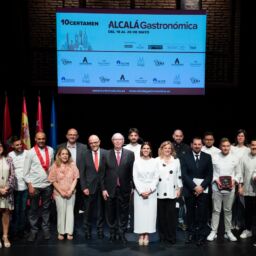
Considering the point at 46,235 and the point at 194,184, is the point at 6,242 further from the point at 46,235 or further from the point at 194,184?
the point at 194,184

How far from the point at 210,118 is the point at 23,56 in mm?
4001

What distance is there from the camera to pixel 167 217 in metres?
5.13

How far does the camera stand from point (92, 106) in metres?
8.26

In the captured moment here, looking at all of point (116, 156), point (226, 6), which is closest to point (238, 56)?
point (226, 6)

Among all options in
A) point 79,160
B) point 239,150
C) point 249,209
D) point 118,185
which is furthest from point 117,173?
point 239,150

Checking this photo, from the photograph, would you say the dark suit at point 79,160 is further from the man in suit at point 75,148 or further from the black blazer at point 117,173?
the black blazer at point 117,173

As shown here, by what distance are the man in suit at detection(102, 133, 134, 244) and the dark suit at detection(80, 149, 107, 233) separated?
11 centimetres

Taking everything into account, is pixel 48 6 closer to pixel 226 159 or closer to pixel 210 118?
pixel 210 118

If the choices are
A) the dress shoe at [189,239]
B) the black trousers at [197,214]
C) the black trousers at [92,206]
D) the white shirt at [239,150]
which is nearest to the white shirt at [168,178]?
the black trousers at [197,214]

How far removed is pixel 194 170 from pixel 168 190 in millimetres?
417

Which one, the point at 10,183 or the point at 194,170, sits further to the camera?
the point at 194,170

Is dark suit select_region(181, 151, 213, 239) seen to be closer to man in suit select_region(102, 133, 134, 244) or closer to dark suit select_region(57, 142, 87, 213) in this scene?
man in suit select_region(102, 133, 134, 244)

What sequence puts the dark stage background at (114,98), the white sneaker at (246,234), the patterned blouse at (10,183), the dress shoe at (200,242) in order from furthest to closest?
the dark stage background at (114,98) < the white sneaker at (246,234) < the dress shoe at (200,242) < the patterned blouse at (10,183)

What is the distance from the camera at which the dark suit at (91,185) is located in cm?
530
